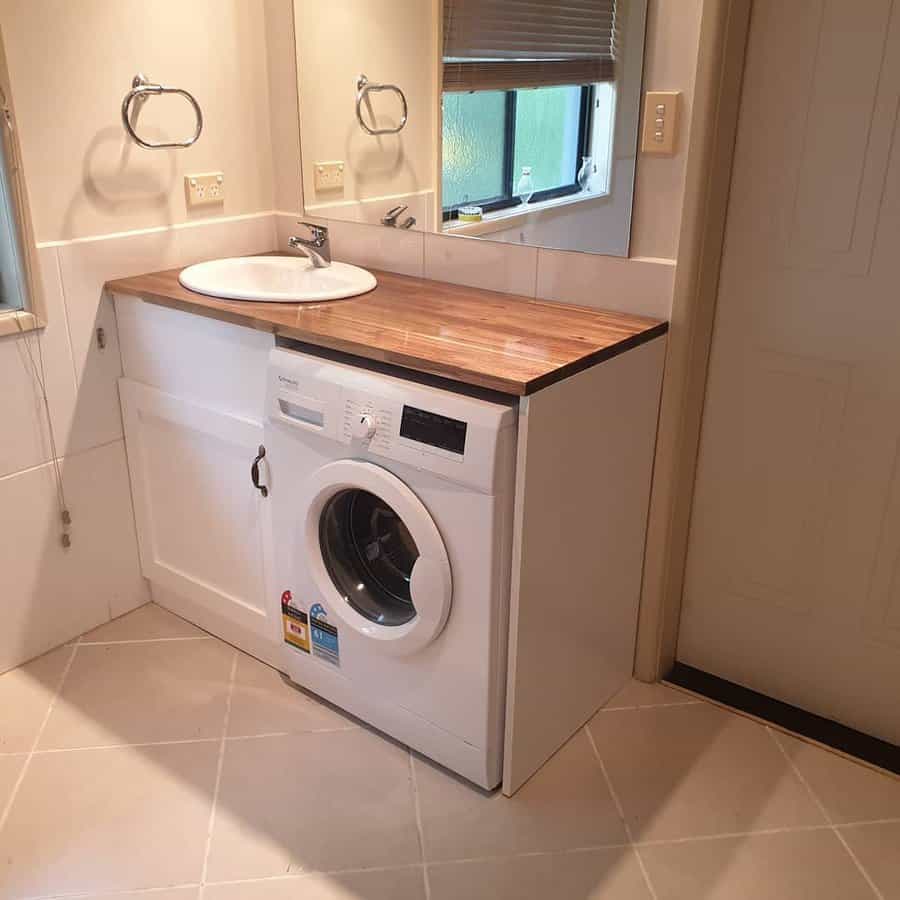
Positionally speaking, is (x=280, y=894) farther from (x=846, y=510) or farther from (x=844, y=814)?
(x=846, y=510)

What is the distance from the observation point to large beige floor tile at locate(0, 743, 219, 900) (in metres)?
1.68

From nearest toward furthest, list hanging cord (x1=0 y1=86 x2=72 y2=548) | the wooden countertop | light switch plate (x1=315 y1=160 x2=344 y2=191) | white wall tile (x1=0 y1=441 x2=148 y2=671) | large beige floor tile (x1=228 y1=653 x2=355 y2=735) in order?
the wooden countertop, hanging cord (x1=0 y1=86 x2=72 y2=548), large beige floor tile (x1=228 y1=653 x2=355 y2=735), white wall tile (x1=0 y1=441 x2=148 y2=671), light switch plate (x1=315 y1=160 x2=344 y2=191)

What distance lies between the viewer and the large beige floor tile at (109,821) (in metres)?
1.68

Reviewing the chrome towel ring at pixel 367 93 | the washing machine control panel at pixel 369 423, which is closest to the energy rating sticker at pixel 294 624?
the washing machine control panel at pixel 369 423

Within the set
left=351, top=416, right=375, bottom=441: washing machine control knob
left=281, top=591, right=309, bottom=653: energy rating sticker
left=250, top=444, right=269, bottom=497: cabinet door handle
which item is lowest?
left=281, top=591, right=309, bottom=653: energy rating sticker

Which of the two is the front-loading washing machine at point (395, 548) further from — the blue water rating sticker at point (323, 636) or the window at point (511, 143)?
the window at point (511, 143)

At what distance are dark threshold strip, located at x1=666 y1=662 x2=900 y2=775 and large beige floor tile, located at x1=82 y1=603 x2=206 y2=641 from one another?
1.29m

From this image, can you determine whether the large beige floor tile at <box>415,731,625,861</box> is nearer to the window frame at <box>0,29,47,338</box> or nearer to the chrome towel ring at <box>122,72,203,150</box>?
the window frame at <box>0,29,47,338</box>

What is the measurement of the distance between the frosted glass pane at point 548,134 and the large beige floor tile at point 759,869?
1403 millimetres

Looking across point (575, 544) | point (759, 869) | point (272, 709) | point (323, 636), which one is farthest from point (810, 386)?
point (272, 709)

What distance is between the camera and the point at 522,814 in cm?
183

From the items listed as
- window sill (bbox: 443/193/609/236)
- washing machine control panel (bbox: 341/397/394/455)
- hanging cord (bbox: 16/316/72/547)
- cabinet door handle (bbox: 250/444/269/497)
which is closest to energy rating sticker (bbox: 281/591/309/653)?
cabinet door handle (bbox: 250/444/269/497)

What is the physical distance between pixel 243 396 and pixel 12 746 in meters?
0.93

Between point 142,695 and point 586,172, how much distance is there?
160 centimetres
